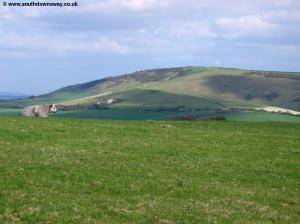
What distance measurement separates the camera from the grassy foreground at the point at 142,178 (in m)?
17.1

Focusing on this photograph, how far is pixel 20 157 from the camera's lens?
25.7m

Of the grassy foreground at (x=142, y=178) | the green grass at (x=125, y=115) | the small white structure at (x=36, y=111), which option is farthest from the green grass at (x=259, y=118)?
the grassy foreground at (x=142, y=178)

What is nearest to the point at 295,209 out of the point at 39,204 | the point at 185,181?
the point at 185,181

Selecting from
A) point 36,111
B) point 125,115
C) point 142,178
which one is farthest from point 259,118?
point 142,178

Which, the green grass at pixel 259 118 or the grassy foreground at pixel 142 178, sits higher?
the grassy foreground at pixel 142 178

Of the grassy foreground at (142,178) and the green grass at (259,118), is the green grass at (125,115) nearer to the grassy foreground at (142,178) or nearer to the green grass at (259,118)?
the green grass at (259,118)

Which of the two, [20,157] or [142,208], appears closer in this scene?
[142,208]

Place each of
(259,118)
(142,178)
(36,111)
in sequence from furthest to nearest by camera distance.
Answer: (259,118) → (36,111) → (142,178)

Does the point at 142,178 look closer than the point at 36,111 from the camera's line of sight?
Yes

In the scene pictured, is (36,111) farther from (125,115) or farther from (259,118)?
(125,115)

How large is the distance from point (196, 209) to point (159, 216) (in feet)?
5.66

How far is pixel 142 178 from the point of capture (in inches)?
883

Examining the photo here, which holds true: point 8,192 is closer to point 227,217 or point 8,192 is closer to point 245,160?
point 227,217

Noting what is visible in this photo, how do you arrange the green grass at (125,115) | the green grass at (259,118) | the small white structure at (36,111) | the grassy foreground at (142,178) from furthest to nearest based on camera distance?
the green grass at (125,115) < the green grass at (259,118) < the small white structure at (36,111) < the grassy foreground at (142,178)
